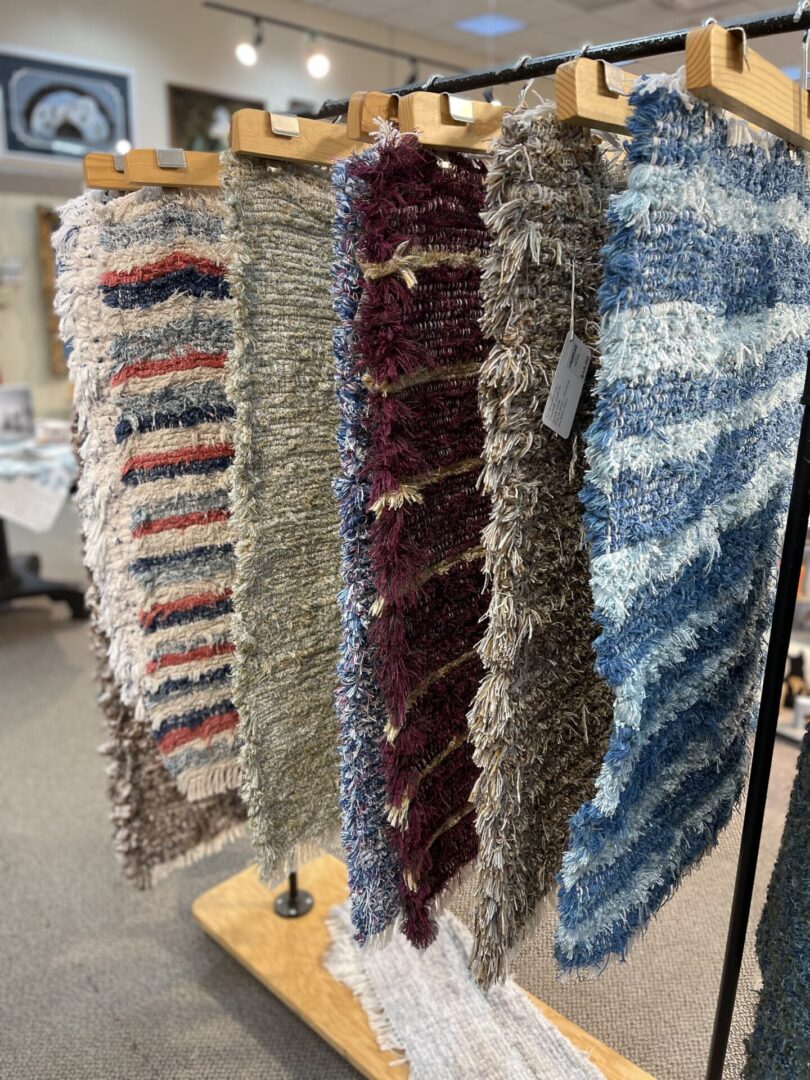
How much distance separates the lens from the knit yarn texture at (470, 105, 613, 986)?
0.66 meters

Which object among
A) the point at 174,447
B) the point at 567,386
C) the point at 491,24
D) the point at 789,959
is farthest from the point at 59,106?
the point at 789,959

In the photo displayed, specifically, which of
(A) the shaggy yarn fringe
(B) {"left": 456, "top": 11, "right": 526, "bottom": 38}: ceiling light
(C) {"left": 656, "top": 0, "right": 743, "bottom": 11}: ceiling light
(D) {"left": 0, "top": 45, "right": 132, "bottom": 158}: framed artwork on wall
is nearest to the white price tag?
(A) the shaggy yarn fringe

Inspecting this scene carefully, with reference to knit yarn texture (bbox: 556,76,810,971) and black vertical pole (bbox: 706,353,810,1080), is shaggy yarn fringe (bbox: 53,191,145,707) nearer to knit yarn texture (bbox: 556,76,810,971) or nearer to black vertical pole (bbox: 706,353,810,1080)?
knit yarn texture (bbox: 556,76,810,971)

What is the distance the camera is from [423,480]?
0.83 metres

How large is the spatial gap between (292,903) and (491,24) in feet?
20.8

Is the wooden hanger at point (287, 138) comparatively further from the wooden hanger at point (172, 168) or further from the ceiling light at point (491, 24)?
the ceiling light at point (491, 24)

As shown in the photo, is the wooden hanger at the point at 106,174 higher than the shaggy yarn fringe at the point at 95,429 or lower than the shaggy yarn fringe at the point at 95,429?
higher

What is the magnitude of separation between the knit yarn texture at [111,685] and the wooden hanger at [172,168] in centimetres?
8

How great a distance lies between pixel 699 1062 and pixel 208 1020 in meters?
0.83

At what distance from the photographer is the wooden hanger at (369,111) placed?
0.81 metres

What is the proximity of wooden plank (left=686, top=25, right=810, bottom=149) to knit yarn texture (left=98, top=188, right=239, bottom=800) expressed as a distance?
0.57 m

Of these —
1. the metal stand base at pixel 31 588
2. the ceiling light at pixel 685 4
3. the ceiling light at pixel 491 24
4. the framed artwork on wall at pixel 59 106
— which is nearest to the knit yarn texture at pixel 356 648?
the metal stand base at pixel 31 588

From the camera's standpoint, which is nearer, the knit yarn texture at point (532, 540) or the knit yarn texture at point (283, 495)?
the knit yarn texture at point (532, 540)

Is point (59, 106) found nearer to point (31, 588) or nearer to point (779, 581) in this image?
point (31, 588)
